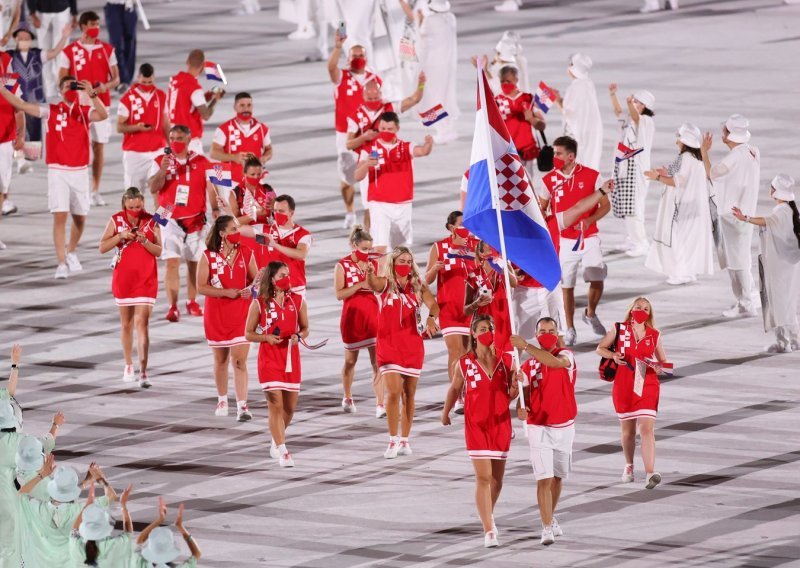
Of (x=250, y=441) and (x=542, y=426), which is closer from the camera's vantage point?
(x=542, y=426)

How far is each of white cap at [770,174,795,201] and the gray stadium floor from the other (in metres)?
1.57

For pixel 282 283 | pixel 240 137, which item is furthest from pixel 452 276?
pixel 240 137

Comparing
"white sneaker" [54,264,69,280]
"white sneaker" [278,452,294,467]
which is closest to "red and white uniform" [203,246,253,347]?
"white sneaker" [278,452,294,467]

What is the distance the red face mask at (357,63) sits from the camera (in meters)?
22.5

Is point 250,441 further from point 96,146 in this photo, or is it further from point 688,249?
point 96,146

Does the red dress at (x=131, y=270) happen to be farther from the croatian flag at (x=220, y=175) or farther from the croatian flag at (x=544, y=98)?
the croatian flag at (x=544, y=98)

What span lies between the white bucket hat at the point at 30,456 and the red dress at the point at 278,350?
9.44ft

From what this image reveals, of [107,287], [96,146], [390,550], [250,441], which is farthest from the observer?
[96,146]

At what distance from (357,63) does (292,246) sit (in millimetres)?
5322

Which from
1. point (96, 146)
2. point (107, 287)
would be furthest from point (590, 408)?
point (96, 146)

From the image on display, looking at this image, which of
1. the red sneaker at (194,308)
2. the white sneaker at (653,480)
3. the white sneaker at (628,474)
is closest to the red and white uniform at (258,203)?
the red sneaker at (194,308)

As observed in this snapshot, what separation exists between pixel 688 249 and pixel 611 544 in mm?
7485

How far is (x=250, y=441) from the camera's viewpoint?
16.3m

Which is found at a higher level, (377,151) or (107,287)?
(377,151)
